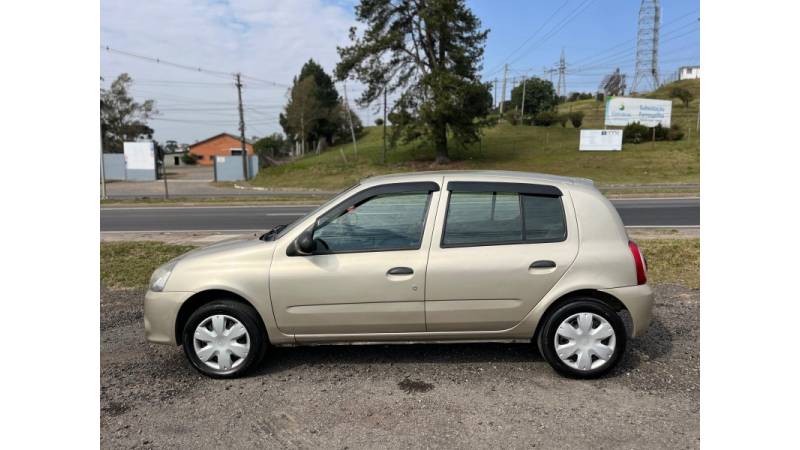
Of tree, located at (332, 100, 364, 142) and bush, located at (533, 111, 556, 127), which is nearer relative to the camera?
bush, located at (533, 111, 556, 127)

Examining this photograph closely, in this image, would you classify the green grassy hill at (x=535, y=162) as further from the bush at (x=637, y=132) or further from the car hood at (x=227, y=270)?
the car hood at (x=227, y=270)

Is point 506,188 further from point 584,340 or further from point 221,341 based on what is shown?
point 221,341

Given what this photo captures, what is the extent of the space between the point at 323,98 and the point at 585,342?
70795 mm

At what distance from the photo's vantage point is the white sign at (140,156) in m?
47.8

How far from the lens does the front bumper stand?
403 cm

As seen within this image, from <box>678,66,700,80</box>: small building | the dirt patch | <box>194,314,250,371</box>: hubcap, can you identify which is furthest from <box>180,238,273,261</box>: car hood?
<box>678,66,700,80</box>: small building

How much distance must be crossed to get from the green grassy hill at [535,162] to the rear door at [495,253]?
87.6ft

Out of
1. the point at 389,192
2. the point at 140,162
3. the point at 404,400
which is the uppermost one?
the point at 140,162

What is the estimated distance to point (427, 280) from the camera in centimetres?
388

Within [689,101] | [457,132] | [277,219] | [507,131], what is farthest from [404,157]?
[689,101]

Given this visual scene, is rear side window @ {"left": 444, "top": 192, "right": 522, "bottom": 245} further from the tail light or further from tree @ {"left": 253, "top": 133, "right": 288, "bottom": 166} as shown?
tree @ {"left": 253, "top": 133, "right": 288, "bottom": 166}

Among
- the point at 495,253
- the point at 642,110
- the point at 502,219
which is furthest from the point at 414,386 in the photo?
the point at 642,110

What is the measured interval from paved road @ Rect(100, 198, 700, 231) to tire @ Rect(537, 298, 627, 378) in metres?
9.45

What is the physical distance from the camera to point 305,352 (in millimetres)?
4578
